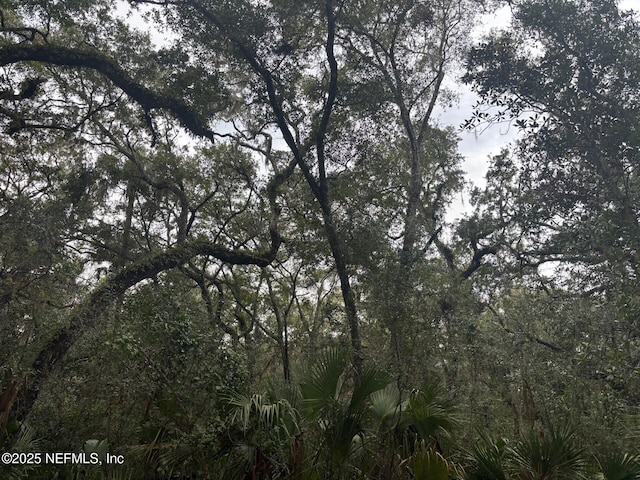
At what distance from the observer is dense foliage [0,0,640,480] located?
4711mm

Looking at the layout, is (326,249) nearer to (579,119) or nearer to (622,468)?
(579,119)

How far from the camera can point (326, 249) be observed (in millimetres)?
10320

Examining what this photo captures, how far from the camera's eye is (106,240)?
40.5 ft

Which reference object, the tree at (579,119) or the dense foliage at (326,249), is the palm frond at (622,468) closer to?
the dense foliage at (326,249)

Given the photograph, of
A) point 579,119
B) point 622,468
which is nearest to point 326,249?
point 579,119

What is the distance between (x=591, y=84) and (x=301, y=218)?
6780mm

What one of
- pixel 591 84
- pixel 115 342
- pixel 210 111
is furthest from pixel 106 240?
pixel 591 84

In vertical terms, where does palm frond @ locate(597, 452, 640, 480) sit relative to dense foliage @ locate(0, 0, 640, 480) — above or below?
below

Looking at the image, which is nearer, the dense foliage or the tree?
the dense foliage

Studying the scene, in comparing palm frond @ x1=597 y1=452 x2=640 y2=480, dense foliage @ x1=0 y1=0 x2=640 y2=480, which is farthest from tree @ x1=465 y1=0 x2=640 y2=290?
palm frond @ x1=597 y1=452 x2=640 y2=480

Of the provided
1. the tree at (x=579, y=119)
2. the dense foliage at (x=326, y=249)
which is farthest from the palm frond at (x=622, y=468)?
the tree at (x=579, y=119)

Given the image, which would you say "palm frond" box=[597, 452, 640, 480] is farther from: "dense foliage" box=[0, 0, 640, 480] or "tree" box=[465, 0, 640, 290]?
"tree" box=[465, 0, 640, 290]

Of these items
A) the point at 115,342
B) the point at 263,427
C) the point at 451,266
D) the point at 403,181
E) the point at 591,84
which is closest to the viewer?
the point at 263,427

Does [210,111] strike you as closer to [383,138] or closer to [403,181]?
[383,138]
